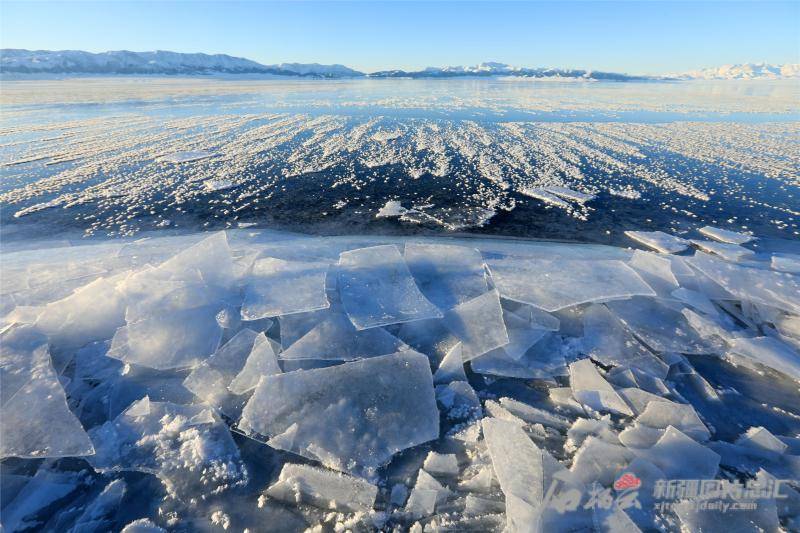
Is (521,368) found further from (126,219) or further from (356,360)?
(126,219)

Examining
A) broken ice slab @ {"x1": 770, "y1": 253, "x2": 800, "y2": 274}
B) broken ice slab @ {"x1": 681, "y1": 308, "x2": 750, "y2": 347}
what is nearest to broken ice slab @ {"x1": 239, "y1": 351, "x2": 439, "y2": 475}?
broken ice slab @ {"x1": 681, "y1": 308, "x2": 750, "y2": 347}

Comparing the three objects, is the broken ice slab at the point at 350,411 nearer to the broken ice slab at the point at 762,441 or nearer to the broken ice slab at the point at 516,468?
the broken ice slab at the point at 516,468

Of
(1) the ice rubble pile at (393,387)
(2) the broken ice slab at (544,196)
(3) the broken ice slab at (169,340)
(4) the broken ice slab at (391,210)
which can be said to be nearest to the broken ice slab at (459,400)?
(1) the ice rubble pile at (393,387)

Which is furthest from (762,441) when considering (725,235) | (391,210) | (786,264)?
(391,210)

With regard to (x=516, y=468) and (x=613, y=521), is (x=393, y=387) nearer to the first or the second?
(x=516, y=468)

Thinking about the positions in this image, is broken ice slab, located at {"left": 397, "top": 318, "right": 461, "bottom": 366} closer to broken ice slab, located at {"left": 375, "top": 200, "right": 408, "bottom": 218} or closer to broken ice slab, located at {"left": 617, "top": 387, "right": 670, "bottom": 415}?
broken ice slab, located at {"left": 617, "top": 387, "right": 670, "bottom": 415}

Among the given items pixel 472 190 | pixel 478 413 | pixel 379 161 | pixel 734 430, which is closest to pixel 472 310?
pixel 478 413

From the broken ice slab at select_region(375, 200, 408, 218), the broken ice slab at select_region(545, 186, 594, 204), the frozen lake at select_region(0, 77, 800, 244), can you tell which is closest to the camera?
the frozen lake at select_region(0, 77, 800, 244)
